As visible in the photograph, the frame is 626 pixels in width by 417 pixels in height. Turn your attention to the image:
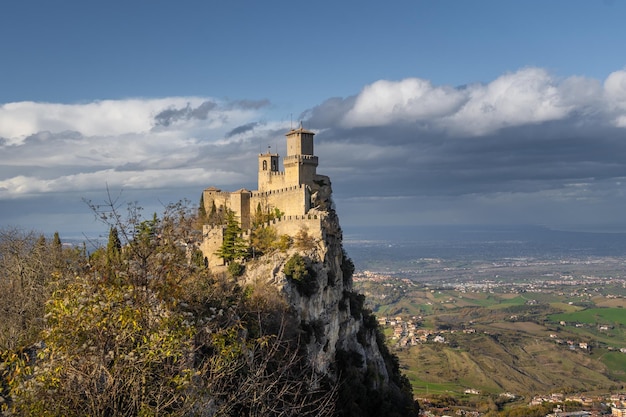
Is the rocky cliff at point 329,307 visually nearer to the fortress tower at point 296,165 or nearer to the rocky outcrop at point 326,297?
the rocky outcrop at point 326,297

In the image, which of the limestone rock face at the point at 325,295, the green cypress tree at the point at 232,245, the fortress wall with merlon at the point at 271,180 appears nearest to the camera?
the limestone rock face at the point at 325,295

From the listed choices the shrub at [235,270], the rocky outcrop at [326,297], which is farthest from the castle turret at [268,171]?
the shrub at [235,270]

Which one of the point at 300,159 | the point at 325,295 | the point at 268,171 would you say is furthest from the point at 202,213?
the point at 325,295

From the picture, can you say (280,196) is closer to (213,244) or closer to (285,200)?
(285,200)

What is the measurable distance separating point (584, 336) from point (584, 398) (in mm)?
54009

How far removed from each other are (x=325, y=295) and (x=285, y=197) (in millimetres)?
8350

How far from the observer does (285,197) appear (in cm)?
4084

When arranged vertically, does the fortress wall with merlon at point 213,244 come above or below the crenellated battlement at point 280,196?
below

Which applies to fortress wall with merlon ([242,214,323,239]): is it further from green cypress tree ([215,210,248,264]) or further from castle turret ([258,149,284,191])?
castle turret ([258,149,284,191])

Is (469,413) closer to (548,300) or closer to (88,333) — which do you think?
(88,333)

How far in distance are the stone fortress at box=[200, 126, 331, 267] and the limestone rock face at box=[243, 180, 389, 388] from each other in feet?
1.01

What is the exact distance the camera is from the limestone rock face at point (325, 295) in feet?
111

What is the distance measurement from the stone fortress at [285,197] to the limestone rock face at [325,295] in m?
0.31

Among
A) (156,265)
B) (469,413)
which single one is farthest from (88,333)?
(469,413)
